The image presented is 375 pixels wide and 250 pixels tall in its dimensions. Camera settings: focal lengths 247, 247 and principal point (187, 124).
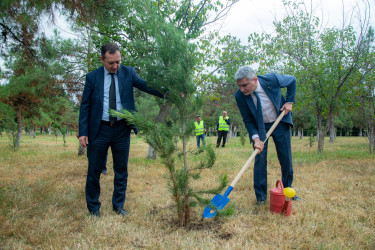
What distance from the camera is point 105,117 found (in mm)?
2785

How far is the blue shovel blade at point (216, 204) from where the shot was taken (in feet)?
8.08

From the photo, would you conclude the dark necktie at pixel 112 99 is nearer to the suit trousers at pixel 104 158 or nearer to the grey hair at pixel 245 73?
the suit trousers at pixel 104 158

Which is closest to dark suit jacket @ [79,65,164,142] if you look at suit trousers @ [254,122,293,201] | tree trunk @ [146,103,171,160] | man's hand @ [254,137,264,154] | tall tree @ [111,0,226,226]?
tall tree @ [111,0,226,226]

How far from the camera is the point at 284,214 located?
9.23 feet

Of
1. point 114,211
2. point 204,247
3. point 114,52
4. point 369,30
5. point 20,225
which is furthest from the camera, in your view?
point 369,30

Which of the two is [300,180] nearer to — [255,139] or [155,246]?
[255,139]

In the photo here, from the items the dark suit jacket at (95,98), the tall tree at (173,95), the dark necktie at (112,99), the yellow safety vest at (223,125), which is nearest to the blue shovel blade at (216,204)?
the tall tree at (173,95)

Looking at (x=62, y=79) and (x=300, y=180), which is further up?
(x=62, y=79)

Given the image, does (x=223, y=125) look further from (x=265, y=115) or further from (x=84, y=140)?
(x=84, y=140)

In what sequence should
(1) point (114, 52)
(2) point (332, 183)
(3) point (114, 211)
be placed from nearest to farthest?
1. (1) point (114, 52)
2. (3) point (114, 211)
3. (2) point (332, 183)

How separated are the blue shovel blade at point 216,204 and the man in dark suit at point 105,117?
999 millimetres

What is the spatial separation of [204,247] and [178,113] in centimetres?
128

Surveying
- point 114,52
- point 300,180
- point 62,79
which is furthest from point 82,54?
point 300,180

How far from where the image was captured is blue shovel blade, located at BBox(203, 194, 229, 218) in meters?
2.46
